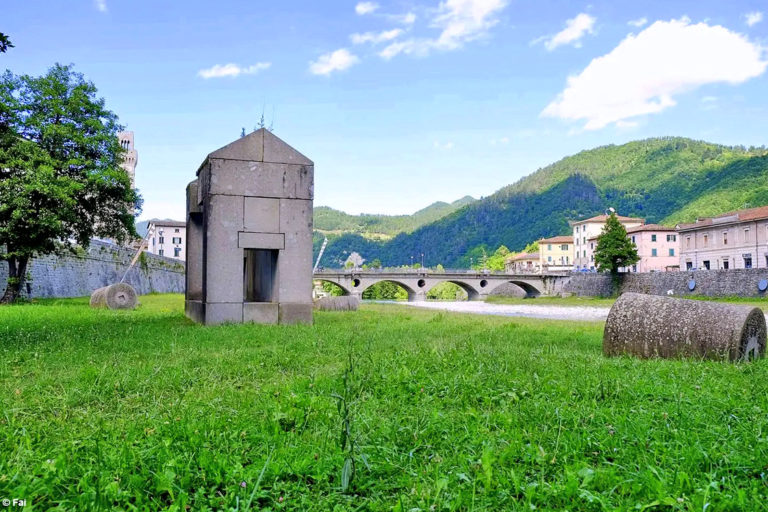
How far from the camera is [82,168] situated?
25031 millimetres

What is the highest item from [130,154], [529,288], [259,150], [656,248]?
[130,154]

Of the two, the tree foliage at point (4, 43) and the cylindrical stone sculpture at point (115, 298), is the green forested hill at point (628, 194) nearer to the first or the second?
the cylindrical stone sculpture at point (115, 298)

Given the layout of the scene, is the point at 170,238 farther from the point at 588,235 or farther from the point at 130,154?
the point at 588,235

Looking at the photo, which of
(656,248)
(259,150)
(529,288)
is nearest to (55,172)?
(259,150)

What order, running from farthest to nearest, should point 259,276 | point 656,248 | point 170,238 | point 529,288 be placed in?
point 170,238, point 656,248, point 529,288, point 259,276

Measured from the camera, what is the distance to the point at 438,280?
8112cm

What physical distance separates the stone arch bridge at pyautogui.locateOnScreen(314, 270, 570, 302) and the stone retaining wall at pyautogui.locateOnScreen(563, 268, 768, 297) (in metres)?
7.67

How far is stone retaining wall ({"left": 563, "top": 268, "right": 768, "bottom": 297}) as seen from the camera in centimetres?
5069

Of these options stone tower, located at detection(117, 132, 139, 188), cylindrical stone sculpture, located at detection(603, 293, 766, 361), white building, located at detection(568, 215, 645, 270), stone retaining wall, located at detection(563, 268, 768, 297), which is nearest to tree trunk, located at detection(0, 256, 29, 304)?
cylindrical stone sculpture, located at detection(603, 293, 766, 361)

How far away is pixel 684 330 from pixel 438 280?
241ft

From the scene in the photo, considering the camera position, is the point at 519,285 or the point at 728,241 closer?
the point at 728,241

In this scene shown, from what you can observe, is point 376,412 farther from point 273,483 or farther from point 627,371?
point 627,371

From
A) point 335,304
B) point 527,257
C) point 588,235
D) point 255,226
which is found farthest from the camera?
point 527,257

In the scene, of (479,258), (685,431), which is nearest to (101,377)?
(685,431)
